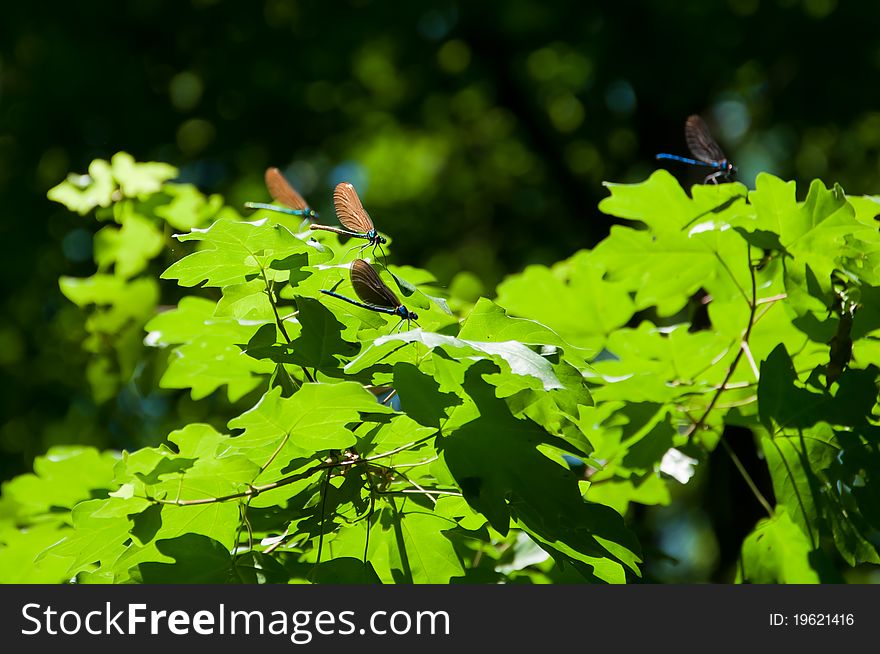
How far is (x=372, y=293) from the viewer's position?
128cm

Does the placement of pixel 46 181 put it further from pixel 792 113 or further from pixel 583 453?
pixel 583 453

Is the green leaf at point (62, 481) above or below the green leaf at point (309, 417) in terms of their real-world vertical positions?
above

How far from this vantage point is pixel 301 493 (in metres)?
1.38

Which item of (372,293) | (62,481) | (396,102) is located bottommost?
(372,293)

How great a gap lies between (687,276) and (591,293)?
41cm

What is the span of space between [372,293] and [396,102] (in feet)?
25.0

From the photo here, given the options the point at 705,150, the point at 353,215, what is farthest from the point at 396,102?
the point at 353,215

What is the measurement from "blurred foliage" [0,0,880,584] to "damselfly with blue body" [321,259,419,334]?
4222 mm

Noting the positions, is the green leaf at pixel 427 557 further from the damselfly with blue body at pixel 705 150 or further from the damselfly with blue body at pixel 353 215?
the damselfly with blue body at pixel 705 150

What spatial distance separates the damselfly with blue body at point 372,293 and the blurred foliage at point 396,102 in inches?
166

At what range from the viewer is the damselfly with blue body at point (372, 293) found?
49.7 inches

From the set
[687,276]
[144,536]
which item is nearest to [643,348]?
[687,276]

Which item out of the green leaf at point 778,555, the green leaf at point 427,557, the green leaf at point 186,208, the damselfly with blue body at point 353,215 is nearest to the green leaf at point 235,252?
the damselfly with blue body at point 353,215

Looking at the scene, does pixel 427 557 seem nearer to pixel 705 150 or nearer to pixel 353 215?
pixel 353 215
